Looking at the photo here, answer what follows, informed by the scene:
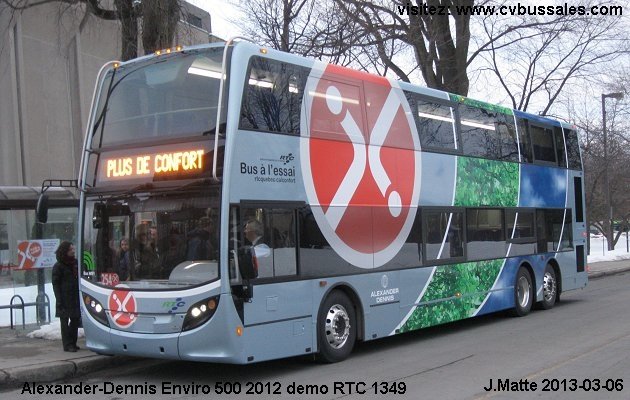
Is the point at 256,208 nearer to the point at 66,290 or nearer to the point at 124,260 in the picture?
the point at 124,260

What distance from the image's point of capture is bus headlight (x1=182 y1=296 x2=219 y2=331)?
804 centimetres

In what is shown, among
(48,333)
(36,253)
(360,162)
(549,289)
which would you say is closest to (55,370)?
(48,333)

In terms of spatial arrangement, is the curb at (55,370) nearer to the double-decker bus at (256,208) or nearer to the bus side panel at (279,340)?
the double-decker bus at (256,208)

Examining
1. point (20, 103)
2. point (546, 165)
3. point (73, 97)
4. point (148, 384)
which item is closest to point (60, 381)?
point (148, 384)

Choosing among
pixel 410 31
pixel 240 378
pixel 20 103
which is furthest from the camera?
pixel 20 103

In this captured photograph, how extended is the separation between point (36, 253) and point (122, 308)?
4.94 metres

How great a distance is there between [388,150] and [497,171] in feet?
12.6

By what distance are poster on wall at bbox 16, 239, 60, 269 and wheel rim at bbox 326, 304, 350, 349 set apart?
6.20 m

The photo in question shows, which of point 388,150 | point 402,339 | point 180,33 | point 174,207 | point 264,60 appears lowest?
point 402,339

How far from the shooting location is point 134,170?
28.6 feet

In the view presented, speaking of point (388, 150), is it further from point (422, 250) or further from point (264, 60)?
point (264, 60)

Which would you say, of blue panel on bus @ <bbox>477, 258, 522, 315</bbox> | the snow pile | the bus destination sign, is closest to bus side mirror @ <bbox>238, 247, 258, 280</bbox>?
the bus destination sign

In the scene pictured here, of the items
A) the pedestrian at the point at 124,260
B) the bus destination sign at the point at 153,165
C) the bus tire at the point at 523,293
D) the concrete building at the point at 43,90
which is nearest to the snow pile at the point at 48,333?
the pedestrian at the point at 124,260

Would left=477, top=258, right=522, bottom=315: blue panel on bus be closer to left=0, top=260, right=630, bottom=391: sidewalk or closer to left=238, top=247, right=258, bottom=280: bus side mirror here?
left=238, top=247, right=258, bottom=280: bus side mirror
